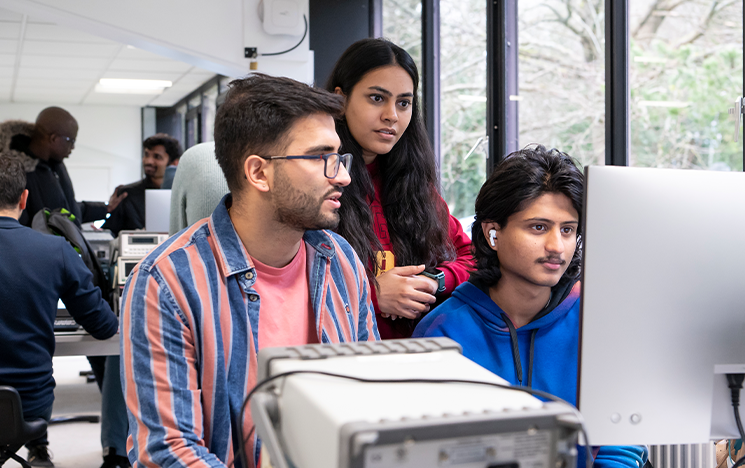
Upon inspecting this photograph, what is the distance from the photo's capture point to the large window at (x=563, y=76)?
2805 millimetres

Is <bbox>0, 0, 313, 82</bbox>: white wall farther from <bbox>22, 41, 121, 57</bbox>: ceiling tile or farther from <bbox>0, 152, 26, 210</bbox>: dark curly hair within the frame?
<bbox>22, 41, 121, 57</bbox>: ceiling tile

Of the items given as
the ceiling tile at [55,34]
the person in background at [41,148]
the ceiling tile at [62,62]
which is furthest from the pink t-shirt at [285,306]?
the ceiling tile at [62,62]

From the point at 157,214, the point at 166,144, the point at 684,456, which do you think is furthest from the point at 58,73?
the point at 684,456

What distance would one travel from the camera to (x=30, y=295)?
233cm

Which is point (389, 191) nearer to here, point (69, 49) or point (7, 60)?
point (69, 49)

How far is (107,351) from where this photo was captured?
8.39ft

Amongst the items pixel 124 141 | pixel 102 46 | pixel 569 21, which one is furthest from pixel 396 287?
pixel 124 141

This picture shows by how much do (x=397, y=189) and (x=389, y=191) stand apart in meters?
0.02

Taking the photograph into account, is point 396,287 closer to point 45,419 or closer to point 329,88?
point 329,88

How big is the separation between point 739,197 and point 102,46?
7.28 m

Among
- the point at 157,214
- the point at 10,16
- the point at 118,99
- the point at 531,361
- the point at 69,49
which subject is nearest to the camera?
the point at 531,361

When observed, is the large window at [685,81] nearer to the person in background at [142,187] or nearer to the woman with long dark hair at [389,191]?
the woman with long dark hair at [389,191]

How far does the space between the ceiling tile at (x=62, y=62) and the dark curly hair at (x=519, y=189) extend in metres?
7.29

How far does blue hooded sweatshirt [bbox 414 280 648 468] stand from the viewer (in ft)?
4.62
